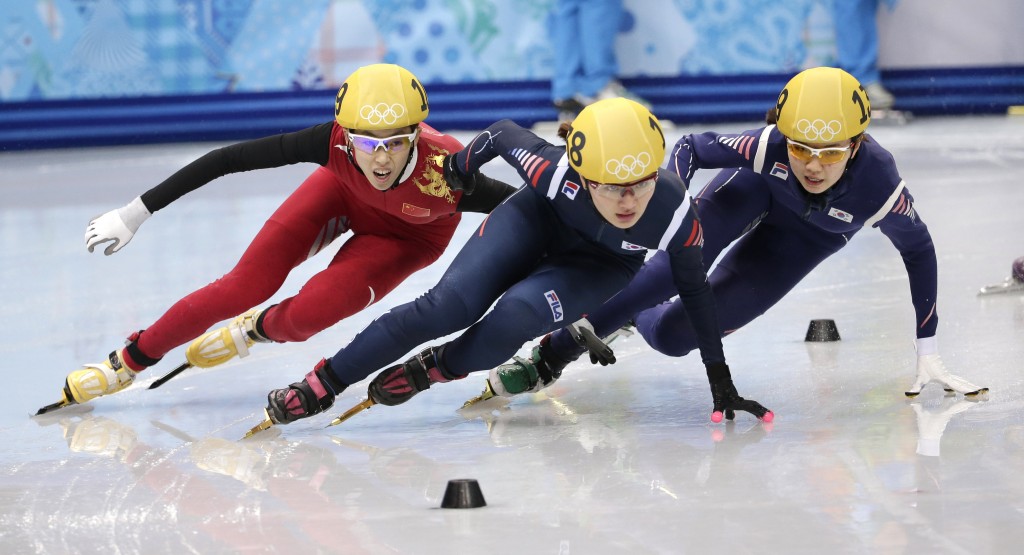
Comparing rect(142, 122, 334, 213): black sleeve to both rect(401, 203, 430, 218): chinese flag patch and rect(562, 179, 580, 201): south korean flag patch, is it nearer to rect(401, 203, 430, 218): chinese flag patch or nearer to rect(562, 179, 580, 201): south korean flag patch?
rect(401, 203, 430, 218): chinese flag patch

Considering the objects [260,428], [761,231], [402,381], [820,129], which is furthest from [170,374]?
[820,129]

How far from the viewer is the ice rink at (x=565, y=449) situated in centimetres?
312

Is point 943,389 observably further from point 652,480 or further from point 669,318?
point 652,480

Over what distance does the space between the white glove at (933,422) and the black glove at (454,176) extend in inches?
65.6

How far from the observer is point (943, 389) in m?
4.45

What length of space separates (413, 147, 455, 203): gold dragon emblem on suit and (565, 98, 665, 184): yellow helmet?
2.83 ft

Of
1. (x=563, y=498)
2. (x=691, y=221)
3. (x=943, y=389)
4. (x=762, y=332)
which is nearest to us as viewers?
(x=563, y=498)

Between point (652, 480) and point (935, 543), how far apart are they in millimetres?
805

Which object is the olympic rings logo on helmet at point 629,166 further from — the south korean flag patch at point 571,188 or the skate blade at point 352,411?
the skate blade at point 352,411

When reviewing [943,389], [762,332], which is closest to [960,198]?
[762,332]

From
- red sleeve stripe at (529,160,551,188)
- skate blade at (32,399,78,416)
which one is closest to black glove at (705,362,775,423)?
red sleeve stripe at (529,160,551,188)

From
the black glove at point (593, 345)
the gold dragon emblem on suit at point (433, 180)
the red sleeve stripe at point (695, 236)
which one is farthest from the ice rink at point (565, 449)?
the gold dragon emblem on suit at point (433, 180)

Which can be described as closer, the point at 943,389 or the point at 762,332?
the point at 943,389

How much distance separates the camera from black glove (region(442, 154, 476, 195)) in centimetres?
453
